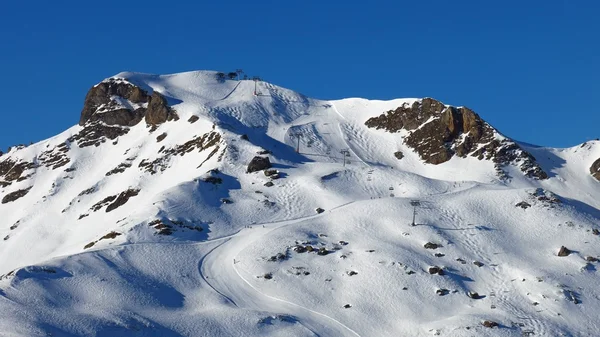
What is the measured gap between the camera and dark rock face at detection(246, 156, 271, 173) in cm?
13012

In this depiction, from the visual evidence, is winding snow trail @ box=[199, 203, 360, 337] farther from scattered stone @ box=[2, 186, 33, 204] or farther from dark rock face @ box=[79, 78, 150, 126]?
dark rock face @ box=[79, 78, 150, 126]

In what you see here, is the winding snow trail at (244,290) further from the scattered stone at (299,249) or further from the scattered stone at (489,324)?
the scattered stone at (489,324)

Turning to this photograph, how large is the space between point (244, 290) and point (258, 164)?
3844cm

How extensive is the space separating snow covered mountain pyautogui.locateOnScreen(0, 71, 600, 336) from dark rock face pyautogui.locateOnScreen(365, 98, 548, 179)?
1.01 feet

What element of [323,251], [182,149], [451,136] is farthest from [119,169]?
[323,251]

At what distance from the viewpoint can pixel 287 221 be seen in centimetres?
11425

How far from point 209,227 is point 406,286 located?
27918 mm

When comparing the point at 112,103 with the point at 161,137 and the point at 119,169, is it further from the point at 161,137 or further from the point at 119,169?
the point at 119,169

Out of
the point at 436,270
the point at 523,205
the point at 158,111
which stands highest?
the point at 158,111

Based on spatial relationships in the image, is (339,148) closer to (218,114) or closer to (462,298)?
(218,114)

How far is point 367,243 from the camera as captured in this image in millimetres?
104938

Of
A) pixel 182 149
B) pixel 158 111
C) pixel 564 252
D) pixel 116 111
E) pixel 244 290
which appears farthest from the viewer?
pixel 116 111

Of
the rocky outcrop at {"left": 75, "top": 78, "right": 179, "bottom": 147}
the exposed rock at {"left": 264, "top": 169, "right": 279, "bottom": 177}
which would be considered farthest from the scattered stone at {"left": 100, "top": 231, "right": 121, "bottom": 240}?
the rocky outcrop at {"left": 75, "top": 78, "right": 179, "bottom": 147}

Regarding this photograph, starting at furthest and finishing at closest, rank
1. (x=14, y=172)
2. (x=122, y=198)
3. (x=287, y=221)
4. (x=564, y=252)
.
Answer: (x=14, y=172) < (x=122, y=198) < (x=287, y=221) < (x=564, y=252)
